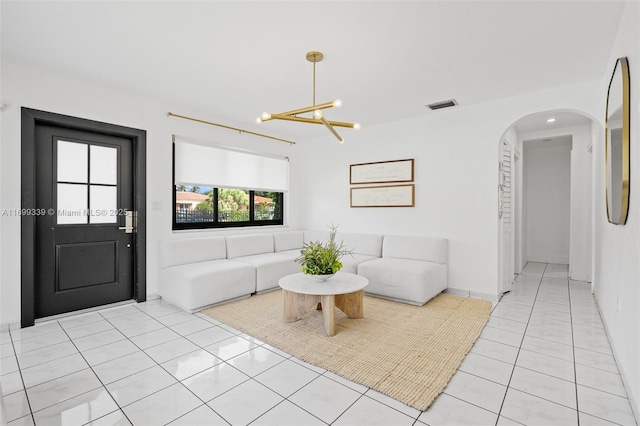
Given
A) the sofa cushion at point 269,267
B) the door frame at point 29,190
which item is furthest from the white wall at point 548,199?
the door frame at point 29,190

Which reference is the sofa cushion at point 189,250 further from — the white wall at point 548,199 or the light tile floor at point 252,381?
the white wall at point 548,199

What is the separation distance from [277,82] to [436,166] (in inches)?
98.2

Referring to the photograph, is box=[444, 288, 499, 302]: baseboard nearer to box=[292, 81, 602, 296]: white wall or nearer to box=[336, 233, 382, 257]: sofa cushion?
box=[292, 81, 602, 296]: white wall

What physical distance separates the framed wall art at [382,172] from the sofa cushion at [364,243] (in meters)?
0.90

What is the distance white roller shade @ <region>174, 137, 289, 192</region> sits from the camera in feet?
14.4

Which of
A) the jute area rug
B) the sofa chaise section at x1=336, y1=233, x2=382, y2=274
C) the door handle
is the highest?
the door handle

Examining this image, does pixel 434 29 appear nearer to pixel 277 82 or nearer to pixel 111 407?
pixel 277 82

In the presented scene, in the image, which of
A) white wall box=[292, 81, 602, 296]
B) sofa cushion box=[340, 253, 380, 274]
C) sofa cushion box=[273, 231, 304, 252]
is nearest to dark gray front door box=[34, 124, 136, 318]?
sofa cushion box=[273, 231, 304, 252]

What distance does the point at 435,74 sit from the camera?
320 cm

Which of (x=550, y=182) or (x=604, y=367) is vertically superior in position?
(x=550, y=182)

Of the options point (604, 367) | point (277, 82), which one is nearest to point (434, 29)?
point (277, 82)

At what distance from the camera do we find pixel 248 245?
4809 mm

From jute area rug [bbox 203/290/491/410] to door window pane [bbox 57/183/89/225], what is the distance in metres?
1.80

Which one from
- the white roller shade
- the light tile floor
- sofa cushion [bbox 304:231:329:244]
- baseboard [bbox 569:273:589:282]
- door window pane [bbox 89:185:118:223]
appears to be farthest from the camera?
sofa cushion [bbox 304:231:329:244]
